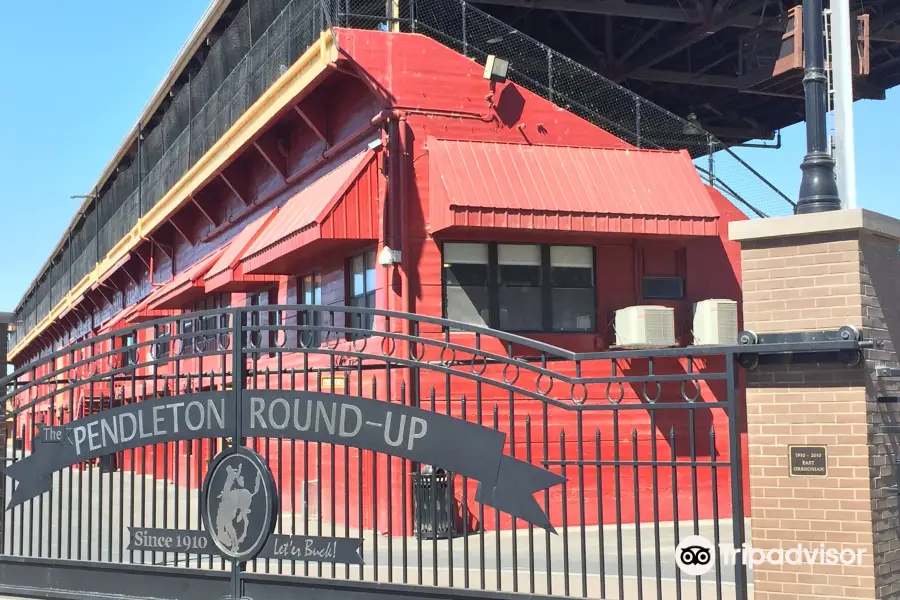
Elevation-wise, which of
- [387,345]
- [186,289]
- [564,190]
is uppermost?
[564,190]

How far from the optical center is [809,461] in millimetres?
6109

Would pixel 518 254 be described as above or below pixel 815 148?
above

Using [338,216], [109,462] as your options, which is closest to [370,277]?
[338,216]

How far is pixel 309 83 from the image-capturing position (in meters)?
14.7

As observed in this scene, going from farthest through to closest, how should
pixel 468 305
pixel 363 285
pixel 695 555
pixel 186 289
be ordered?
pixel 186 289 → pixel 363 285 → pixel 468 305 → pixel 695 555

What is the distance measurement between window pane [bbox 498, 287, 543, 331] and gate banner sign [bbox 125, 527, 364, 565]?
24.0 ft

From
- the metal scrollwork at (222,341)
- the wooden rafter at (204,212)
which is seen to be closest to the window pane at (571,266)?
the metal scrollwork at (222,341)

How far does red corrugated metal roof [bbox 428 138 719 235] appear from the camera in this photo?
13422 millimetres

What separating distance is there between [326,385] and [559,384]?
3502 mm

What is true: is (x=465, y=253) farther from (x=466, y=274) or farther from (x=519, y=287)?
(x=519, y=287)

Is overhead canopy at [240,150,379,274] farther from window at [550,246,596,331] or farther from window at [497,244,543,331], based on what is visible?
window at [550,246,596,331]

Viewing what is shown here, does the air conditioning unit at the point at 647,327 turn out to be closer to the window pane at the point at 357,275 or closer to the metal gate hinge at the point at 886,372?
the window pane at the point at 357,275

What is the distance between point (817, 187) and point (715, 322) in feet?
28.0

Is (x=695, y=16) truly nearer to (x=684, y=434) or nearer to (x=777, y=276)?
(x=684, y=434)
